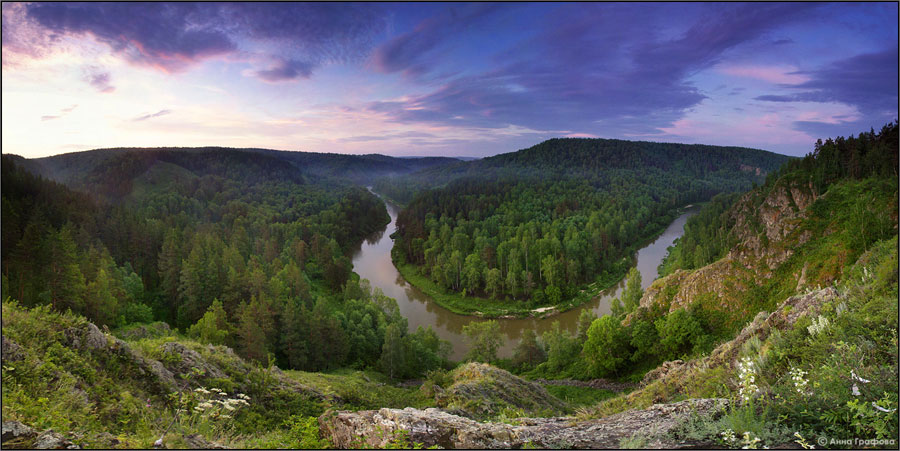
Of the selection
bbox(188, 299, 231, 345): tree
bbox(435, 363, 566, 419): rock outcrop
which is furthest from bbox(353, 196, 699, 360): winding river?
bbox(435, 363, 566, 419): rock outcrop

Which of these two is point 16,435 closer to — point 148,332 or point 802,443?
point 802,443

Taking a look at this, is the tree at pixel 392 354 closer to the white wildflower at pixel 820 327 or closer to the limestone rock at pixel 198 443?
the limestone rock at pixel 198 443

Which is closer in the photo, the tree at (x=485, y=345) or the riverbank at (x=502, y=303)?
the tree at (x=485, y=345)


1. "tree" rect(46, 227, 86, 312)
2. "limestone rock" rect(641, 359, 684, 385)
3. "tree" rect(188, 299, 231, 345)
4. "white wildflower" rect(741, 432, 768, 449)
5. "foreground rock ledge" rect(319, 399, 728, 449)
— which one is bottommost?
"tree" rect(188, 299, 231, 345)

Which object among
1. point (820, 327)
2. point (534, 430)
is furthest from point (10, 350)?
point (820, 327)

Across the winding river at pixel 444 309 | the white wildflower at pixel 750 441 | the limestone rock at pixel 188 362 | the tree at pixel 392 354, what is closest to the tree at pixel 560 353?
the winding river at pixel 444 309

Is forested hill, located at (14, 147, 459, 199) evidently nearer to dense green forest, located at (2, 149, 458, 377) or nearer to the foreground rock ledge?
dense green forest, located at (2, 149, 458, 377)
